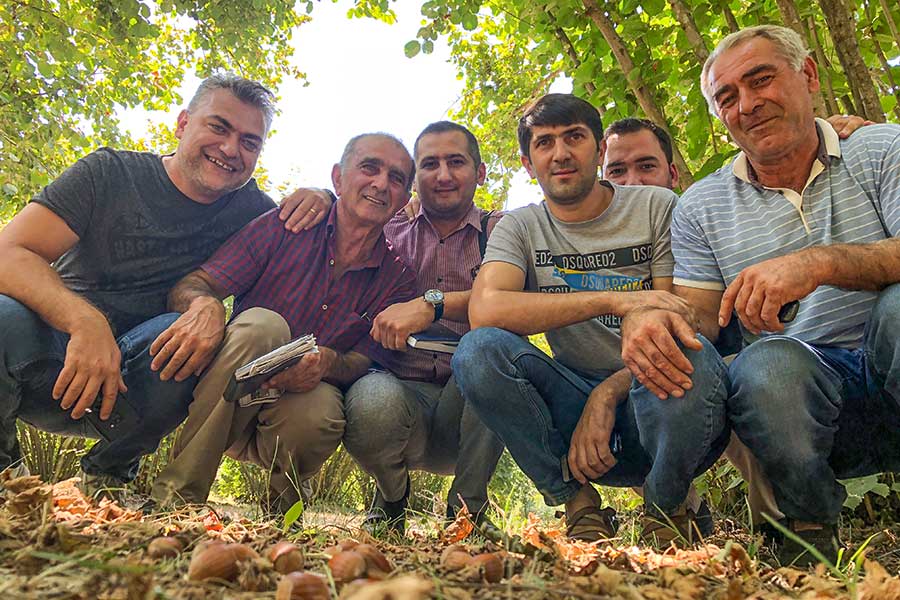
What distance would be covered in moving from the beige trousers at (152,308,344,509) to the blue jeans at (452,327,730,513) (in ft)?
1.99

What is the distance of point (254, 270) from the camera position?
267 cm

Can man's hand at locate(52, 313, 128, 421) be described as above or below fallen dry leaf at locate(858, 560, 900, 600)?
above

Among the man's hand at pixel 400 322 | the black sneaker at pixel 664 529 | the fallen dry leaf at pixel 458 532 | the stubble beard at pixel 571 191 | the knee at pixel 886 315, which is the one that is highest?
the stubble beard at pixel 571 191

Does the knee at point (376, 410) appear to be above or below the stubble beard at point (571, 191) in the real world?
below

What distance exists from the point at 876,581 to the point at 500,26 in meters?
5.76

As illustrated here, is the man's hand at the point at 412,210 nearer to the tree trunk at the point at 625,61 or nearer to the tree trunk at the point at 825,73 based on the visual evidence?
the tree trunk at the point at 625,61

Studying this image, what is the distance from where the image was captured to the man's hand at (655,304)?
1877 millimetres

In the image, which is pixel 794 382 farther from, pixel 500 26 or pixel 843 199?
pixel 500 26

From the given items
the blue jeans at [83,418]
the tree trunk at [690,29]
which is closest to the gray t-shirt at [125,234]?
the blue jeans at [83,418]

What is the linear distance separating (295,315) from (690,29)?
2.06m

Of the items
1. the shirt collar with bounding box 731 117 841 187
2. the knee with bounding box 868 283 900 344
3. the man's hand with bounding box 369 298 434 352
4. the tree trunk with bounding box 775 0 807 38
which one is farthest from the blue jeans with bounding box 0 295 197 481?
the tree trunk with bounding box 775 0 807 38

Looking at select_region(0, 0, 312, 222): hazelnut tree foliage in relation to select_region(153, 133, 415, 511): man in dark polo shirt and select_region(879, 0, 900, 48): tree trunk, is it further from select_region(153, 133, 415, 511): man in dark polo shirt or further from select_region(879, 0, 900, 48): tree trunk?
select_region(879, 0, 900, 48): tree trunk

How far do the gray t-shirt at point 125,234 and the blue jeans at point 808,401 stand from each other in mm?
2115

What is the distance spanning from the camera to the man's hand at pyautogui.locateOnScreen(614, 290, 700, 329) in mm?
1877
